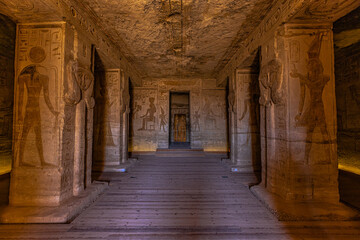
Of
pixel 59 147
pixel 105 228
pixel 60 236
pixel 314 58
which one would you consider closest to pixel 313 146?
pixel 314 58

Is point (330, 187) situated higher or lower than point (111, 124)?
lower

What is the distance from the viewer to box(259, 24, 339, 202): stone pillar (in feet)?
9.72

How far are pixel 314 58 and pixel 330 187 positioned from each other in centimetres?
226

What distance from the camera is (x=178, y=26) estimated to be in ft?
13.3

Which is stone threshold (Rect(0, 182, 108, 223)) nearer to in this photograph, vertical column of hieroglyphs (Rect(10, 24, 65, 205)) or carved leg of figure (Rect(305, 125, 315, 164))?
vertical column of hieroglyphs (Rect(10, 24, 65, 205))

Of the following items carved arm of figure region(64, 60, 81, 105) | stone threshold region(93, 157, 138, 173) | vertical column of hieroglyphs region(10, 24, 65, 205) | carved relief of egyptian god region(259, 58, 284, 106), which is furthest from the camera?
stone threshold region(93, 157, 138, 173)

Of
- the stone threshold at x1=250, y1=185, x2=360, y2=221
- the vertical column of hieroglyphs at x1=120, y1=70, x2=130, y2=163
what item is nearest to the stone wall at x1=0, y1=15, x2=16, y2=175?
the vertical column of hieroglyphs at x1=120, y1=70, x2=130, y2=163

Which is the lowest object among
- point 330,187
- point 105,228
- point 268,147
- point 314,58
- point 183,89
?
point 105,228

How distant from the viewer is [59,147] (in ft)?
9.30

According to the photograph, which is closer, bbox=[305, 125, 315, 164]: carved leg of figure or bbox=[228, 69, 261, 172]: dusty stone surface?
bbox=[305, 125, 315, 164]: carved leg of figure

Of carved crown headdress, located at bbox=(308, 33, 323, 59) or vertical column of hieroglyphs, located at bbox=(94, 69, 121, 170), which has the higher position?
carved crown headdress, located at bbox=(308, 33, 323, 59)

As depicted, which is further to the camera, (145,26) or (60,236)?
(145,26)

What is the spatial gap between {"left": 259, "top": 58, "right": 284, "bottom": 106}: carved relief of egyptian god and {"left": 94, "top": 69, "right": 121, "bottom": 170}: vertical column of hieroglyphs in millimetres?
4312

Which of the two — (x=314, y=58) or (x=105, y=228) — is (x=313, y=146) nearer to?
(x=314, y=58)
